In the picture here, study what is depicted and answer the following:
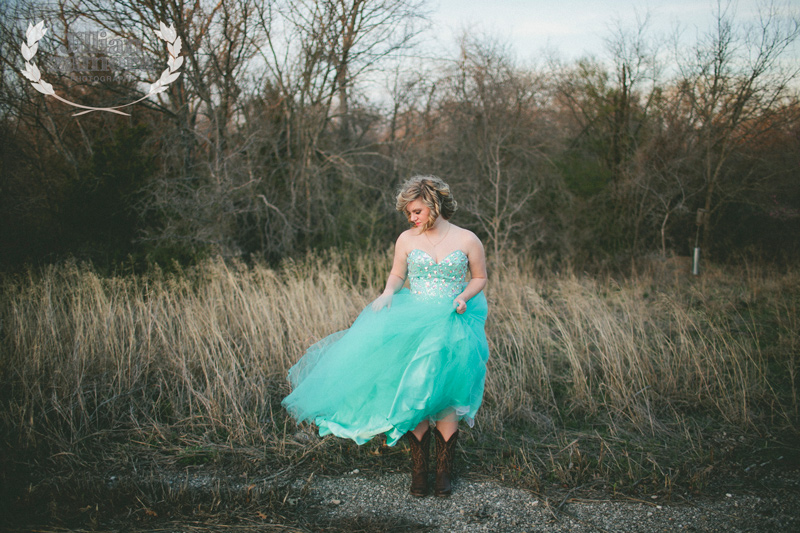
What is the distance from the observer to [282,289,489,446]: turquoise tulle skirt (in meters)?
2.38

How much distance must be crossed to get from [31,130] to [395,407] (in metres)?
9.37

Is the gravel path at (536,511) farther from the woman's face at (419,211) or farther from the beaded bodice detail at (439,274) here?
the woman's face at (419,211)

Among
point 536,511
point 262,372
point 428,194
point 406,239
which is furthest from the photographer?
point 262,372

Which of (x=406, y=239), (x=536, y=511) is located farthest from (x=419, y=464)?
(x=406, y=239)

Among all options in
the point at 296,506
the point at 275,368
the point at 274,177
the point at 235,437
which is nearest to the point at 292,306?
the point at 275,368

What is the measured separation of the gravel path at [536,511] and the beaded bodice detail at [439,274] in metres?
1.06

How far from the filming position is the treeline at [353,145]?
7.41m

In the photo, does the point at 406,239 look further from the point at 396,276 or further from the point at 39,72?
the point at 39,72

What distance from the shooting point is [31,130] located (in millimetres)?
8445

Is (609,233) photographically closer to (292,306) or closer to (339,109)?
(339,109)

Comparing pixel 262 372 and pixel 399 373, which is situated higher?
pixel 399 373

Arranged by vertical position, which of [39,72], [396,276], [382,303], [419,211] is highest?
[39,72]

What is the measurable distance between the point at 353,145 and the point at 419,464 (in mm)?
9293

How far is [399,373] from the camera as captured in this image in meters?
2.49
